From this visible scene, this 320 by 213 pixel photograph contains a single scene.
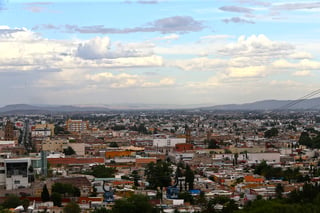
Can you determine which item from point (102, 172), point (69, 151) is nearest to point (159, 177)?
point (102, 172)

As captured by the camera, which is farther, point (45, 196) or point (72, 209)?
point (45, 196)

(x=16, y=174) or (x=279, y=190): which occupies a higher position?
(x=16, y=174)

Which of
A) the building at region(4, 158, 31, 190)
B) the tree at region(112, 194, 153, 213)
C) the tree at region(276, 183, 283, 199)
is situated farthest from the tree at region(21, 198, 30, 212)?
the tree at region(276, 183, 283, 199)

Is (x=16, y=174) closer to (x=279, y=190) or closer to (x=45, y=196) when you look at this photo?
(x=45, y=196)

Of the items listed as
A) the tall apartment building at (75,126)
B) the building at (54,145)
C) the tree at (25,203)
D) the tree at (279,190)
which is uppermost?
the tall apartment building at (75,126)

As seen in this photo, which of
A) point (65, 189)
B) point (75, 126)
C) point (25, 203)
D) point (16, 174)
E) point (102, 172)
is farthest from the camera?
point (75, 126)

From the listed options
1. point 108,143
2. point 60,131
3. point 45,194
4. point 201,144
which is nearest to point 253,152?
point 201,144

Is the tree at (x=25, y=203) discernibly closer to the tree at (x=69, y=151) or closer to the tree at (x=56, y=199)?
the tree at (x=56, y=199)

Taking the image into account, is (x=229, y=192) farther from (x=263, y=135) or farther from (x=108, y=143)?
(x=263, y=135)

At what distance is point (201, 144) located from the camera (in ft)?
234

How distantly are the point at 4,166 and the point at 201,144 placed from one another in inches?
1506

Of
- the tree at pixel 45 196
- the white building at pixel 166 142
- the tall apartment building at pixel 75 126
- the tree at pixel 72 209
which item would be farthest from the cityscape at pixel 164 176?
the tall apartment building at pixel 75 126

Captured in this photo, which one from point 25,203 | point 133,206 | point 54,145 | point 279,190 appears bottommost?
point 279,190

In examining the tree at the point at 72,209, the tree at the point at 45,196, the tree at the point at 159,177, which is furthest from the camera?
the tree at the point at 159,177
